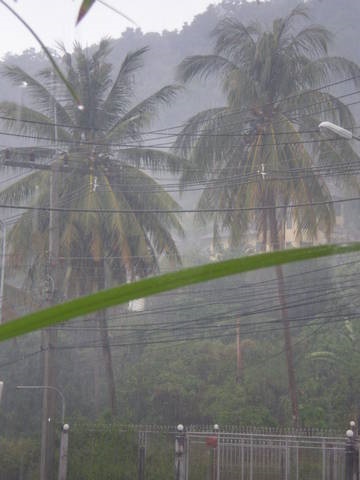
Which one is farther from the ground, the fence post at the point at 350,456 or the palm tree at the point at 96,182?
the palm tree at the point at 96,182

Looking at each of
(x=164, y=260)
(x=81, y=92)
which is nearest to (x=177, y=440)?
(x=164, y=260)

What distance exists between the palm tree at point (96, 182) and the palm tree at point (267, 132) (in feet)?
1.95

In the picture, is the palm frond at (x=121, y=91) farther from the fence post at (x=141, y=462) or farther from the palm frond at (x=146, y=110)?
the fence post at (x=141, y=462)

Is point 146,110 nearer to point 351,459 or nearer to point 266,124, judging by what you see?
point 266,124

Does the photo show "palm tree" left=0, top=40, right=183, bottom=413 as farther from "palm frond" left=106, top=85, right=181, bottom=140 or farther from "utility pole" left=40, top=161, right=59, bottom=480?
"utility pole" left=40, top=161, right=59, bottom=480

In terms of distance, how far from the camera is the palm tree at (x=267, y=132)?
9305mm

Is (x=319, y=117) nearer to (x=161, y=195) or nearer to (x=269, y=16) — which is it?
(x=269, y=16)

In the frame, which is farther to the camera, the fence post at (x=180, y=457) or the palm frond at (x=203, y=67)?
the palm frond at (x=203, y=67)

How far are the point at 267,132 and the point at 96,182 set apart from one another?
6.90 feet

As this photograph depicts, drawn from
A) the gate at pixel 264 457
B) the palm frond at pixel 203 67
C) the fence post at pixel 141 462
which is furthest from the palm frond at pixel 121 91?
the gate at pixel 264 457

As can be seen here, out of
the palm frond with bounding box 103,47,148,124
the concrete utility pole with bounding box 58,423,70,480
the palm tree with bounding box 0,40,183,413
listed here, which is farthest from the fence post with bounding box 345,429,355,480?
the palm frond with bounding box 103,47,148,124

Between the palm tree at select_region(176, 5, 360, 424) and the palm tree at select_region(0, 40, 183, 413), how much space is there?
1.95ft

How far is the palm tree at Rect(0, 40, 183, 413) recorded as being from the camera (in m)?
9.22

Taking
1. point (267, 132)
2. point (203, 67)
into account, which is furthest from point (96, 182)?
point (203, 67)
